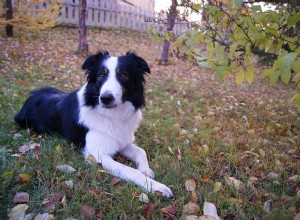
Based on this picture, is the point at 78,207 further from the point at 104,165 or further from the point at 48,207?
the point at 104,165

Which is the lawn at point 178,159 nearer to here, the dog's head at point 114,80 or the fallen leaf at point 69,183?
the fallen leaf at point 69,183

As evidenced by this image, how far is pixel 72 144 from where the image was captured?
10.9 feet

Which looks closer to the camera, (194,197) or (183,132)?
(194,197)

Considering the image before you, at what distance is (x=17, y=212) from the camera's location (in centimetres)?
203

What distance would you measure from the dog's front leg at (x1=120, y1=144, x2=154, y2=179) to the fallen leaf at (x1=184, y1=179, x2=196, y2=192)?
342 mm

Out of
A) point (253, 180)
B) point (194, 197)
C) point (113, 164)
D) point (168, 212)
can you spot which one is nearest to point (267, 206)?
point (253, 180)

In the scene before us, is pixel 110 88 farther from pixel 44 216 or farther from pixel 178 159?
pixel 44 216

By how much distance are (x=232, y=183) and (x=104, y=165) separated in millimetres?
1231

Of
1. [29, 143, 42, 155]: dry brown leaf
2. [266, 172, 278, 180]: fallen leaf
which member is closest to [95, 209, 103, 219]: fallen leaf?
[29, 143, 42, 155]: dry brown leaf

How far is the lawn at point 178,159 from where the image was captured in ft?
7.48

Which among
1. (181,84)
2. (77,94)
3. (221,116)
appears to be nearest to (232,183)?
(77,94)

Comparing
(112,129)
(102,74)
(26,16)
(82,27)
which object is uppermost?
(26,16)

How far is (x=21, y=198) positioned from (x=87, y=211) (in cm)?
54

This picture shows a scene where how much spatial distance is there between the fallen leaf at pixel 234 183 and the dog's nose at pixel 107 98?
1378 mm
